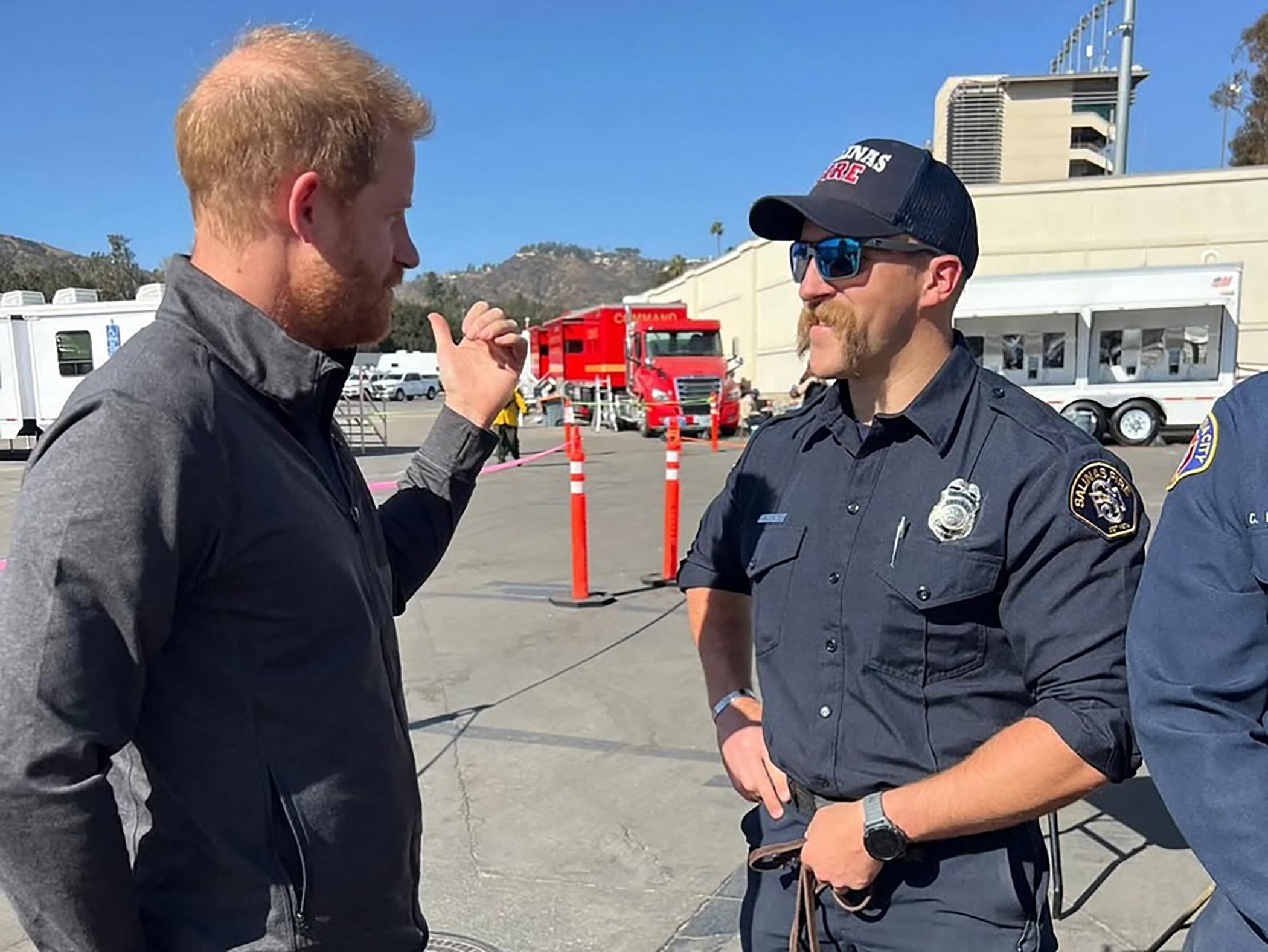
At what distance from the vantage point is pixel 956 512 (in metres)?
1.77

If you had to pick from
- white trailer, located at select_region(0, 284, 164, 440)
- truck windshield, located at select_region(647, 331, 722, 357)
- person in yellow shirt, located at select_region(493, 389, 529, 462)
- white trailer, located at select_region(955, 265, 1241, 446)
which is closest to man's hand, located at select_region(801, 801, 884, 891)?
person in yellow shirt, located at select_region(493, 389, 529, 462)

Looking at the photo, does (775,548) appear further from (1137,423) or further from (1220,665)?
(1137,423)

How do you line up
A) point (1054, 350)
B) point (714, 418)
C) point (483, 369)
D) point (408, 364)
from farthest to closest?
point (408, 364) < point (714, 418) < point (1054, 350) < point (483, 369)

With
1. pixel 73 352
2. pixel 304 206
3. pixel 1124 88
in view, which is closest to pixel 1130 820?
pixel 304 206

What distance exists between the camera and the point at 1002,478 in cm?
175

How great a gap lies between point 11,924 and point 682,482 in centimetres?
1184

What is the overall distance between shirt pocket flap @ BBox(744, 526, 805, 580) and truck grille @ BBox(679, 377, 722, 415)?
21378 mm

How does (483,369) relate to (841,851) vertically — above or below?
above

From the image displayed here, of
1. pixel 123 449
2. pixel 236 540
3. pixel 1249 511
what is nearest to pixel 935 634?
pixel 1249 511

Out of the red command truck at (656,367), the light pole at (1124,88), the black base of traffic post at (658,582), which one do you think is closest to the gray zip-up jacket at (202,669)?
the black base of traffic post at (658,582)

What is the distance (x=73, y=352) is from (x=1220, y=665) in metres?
23.3

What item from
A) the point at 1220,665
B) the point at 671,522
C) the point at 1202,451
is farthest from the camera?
the point at 671,522

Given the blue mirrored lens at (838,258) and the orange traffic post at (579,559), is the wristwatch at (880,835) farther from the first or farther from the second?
the orange traffic post at (579,559)

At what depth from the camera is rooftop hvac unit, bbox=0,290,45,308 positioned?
834 inches
